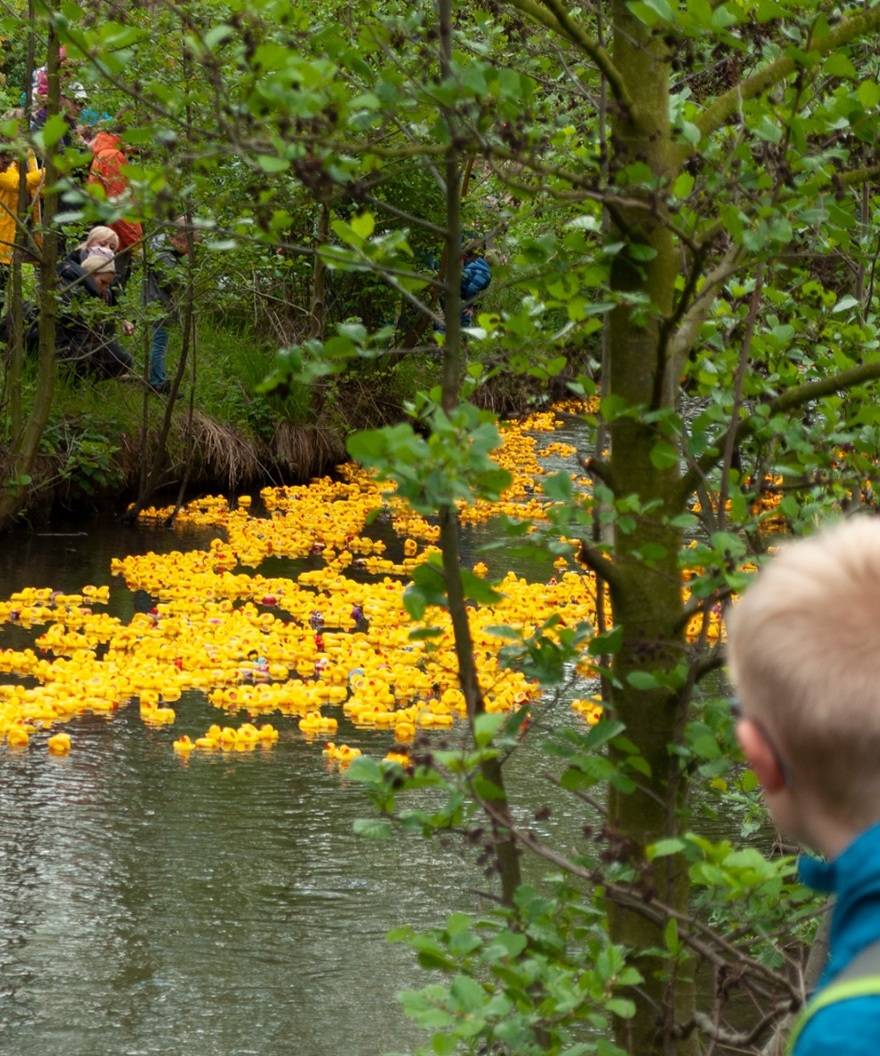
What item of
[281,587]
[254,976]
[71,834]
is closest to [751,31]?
[254,976]

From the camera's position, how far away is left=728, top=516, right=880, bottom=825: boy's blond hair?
136 centimetres

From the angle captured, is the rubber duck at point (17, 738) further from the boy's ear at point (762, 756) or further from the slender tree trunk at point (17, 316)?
the boy's ear at point (762, 756)

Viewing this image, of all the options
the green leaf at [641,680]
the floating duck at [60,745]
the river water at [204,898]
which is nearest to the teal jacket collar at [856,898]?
the green leaf at [641,680]

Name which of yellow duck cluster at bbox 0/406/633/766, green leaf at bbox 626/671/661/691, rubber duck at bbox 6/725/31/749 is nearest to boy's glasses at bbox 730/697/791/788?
green leaf at bbox 626/671/661/691

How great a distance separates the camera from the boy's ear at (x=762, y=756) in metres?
1.45

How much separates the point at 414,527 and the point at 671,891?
10.1 m

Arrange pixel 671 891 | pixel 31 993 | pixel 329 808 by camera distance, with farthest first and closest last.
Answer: pixel 329 808 < pixel 31 993 < pixel 671 891

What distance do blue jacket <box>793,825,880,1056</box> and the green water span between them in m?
2.17

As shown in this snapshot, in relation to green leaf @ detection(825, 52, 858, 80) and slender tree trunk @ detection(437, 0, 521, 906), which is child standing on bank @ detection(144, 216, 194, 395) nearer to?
slender tree trunk @ detection(437, 0, 521, 906)

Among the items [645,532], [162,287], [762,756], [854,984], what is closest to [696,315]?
[645,532]

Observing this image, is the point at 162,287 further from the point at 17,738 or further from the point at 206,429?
the point at 17,738

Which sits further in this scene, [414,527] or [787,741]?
[414,527]

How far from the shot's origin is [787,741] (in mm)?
1425

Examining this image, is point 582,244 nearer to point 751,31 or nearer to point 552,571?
point 751,31
